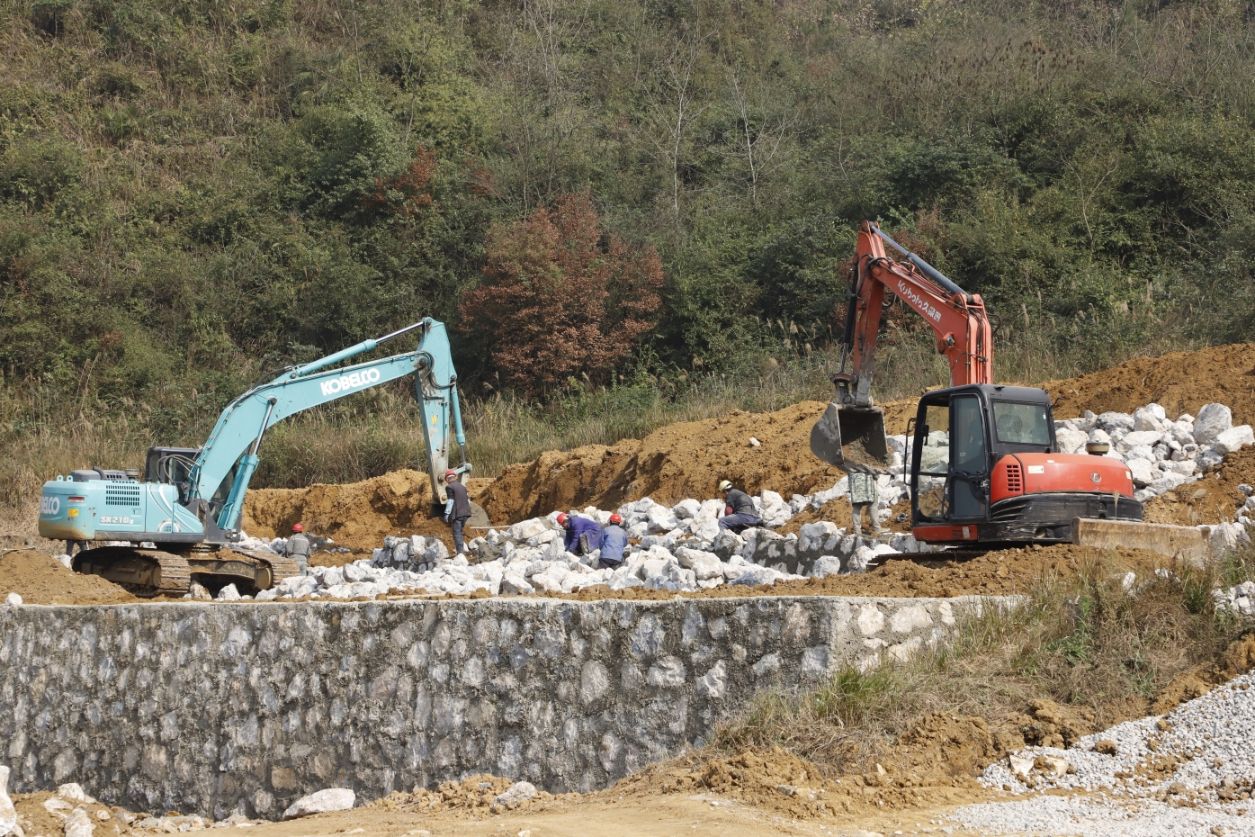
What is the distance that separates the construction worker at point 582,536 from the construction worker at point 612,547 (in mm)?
475

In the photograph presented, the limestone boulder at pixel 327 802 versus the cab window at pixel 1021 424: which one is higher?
the cab window at pixel 1021 424

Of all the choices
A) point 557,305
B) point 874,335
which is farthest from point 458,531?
point 557,305

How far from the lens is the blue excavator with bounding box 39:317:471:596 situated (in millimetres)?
16031

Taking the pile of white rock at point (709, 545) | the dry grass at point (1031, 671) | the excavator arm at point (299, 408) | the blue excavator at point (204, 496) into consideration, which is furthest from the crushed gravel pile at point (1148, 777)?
the excavator arm at point (299, 408)

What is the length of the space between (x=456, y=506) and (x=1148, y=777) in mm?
13114

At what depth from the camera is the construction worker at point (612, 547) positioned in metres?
14.8

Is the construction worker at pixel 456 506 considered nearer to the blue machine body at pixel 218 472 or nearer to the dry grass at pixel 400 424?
the blue machine body at pixel 218 472

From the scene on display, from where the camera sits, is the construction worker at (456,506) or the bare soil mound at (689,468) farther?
the construction worker at (456,506)

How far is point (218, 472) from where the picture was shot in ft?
56.0

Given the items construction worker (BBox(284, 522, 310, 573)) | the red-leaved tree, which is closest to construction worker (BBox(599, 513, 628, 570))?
construction worker (BBox(284, 522, 310, 573))

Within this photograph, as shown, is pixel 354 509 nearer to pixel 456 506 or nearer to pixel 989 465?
pixel 456 506

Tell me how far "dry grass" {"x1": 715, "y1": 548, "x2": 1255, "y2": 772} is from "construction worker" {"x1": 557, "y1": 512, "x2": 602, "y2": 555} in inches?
331

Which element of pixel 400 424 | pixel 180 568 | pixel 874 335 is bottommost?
pixel 180 568

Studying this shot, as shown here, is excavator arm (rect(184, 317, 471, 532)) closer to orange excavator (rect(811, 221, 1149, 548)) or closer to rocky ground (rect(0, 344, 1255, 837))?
rocky ground (rect(0, 344, 1255, 837))
